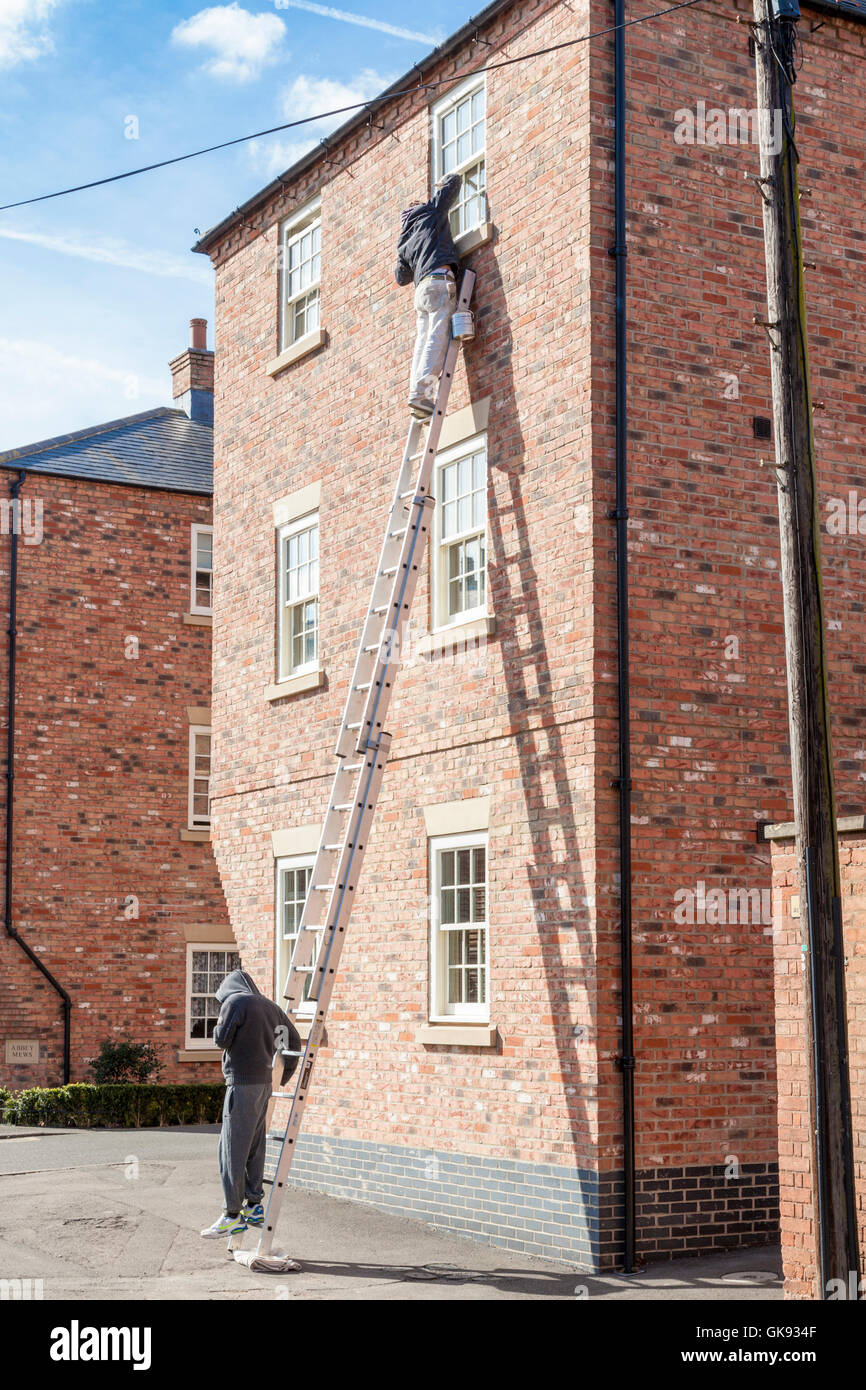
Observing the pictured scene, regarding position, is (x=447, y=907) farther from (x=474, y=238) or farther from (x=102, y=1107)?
(x=102, y=1107)

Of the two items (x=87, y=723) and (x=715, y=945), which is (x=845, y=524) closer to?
(x=715, y=945)

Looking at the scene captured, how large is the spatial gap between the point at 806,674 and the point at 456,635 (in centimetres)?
455

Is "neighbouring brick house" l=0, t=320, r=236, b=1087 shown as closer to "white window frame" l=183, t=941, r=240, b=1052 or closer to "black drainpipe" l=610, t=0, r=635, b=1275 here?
"white window frame" l=183, t=941, r=240, b=1052

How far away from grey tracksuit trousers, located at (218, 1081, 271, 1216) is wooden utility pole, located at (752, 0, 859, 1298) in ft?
14.1

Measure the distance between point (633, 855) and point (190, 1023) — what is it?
14.7 m

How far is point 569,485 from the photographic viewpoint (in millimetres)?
11805

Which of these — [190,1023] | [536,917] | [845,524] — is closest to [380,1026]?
[536,917]

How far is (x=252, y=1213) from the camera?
1138 cm

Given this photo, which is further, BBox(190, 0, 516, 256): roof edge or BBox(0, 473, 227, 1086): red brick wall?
BBox(0, 473, 227, 1086): red brick wall

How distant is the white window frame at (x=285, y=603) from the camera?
15531 mm

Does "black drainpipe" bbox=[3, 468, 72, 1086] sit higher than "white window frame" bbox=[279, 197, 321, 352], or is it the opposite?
"white window frame" bbox=[279, 197, 321, 352]

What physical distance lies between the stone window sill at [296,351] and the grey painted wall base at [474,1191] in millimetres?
7623

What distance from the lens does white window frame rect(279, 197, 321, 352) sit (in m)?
16.2

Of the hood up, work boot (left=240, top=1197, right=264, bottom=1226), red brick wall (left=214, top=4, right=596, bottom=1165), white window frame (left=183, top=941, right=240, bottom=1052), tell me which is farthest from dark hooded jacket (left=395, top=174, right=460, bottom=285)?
white window frame (left=183, top=941, right=240, bottom=1052)
